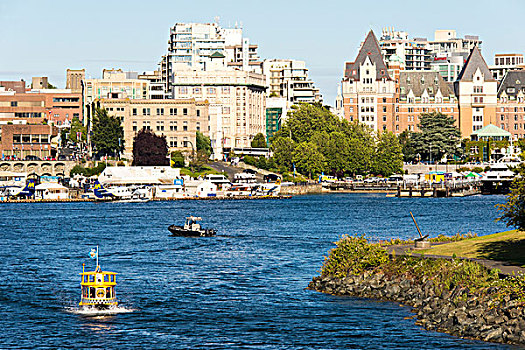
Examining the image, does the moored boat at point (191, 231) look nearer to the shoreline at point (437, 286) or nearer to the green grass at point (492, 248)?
the shoreline at point (437, 286)

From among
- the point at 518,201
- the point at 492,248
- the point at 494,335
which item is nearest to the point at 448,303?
the point at 494,335

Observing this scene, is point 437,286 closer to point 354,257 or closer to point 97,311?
point 354,257

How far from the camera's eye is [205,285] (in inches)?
2655

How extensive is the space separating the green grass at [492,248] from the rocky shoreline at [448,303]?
4.22 metres

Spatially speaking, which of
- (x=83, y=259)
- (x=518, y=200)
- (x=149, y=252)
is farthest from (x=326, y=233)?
(x=518, y=200)

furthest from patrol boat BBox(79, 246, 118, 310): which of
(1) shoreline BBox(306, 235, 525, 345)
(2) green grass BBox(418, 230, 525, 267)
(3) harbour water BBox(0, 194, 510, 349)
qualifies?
(2) green grass BBox(418, 230, 525, 267)

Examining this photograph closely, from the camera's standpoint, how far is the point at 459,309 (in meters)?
49.5

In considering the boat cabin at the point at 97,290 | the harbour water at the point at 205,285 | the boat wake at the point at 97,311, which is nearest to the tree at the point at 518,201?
the harbour water at the point at 205,285

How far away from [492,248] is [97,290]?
24.0 meters

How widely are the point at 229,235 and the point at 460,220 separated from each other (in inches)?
1389

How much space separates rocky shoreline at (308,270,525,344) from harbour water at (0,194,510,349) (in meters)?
0.89

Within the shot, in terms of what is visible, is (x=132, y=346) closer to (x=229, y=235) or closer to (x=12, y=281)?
(x=12, y=281)

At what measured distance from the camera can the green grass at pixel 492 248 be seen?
57.4 meters

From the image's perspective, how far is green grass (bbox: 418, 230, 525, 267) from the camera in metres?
57.4
